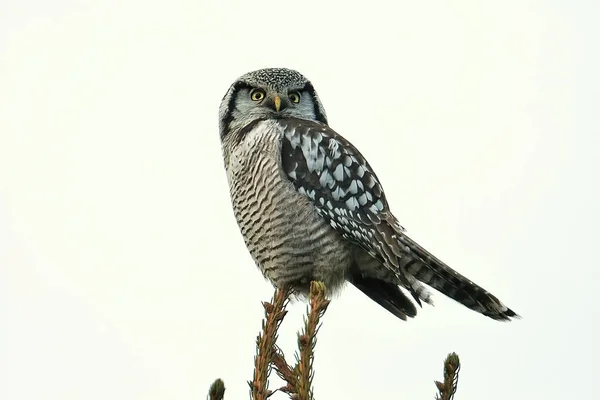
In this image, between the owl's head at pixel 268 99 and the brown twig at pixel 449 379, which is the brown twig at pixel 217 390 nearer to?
the brown twig at pixel 449 379

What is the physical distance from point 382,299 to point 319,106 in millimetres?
1710

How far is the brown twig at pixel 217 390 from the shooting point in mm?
2561

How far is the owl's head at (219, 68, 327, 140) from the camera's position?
6.20m

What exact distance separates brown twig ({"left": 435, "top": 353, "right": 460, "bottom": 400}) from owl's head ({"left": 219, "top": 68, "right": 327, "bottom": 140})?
3546 millimetres

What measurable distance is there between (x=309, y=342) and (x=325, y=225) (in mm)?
2342

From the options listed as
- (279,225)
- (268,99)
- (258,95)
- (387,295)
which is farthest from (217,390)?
(258,95)

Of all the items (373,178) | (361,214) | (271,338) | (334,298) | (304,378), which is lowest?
(304,378)

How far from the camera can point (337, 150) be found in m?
5.53

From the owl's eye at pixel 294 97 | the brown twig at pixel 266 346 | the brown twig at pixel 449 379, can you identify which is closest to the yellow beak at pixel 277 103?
the owl's eye at pixel 294 97

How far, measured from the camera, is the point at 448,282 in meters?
5.37

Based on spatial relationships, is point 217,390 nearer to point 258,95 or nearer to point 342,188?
point 342,188

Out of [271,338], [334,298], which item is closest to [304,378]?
[271,338]

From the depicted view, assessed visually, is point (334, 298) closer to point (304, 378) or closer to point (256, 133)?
point (256, 133)

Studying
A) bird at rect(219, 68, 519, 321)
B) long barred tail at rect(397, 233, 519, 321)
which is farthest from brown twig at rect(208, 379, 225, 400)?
long barred tail at rect(397, 233, 519, 321)
